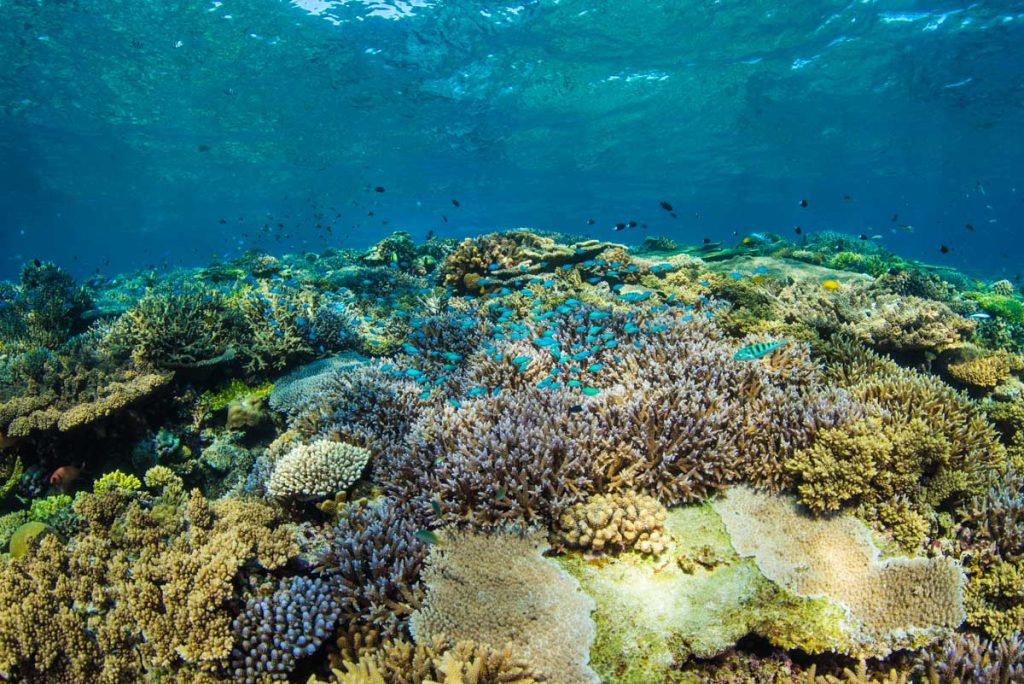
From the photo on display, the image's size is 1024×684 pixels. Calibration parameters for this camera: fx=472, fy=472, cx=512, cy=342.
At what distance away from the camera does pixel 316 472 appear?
5133mm

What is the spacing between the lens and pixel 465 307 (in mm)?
10211

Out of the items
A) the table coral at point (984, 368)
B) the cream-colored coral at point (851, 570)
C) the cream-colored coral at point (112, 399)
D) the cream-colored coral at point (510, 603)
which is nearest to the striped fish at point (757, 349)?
the cream-colored coral at point (851, 570)

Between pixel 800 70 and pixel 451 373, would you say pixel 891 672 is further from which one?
pixel 800 70

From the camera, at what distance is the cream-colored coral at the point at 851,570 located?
3.44m

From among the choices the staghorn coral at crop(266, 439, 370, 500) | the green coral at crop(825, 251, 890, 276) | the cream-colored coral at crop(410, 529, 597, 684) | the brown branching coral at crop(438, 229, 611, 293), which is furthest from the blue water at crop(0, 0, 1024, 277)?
the cream-colored coral at crop(410, 529, 597, 684)

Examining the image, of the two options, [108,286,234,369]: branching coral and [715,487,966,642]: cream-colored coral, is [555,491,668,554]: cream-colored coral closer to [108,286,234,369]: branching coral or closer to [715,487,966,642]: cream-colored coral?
[715,487,966,642]: cream-colored coral

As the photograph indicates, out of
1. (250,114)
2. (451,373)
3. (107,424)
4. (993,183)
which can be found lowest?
(993,183)

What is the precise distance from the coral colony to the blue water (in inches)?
383

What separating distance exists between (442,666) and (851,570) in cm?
321

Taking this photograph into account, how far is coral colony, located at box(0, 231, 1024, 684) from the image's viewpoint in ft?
11.2

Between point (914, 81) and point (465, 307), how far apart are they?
141 ft

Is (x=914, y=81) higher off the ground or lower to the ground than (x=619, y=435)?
higher

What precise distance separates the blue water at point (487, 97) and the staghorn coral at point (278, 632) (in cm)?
1252

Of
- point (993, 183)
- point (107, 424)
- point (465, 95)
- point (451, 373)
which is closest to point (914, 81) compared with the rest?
point (465, 95)
